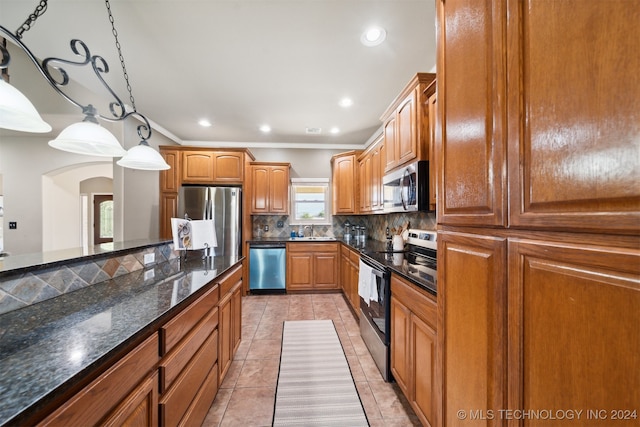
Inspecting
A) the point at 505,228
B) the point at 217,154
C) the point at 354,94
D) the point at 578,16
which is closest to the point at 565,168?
the point at 505,228

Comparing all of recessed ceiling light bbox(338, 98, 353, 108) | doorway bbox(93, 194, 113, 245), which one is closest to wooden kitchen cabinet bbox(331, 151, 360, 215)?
recessed ceiling light bbox(338, 98, 353, 108)

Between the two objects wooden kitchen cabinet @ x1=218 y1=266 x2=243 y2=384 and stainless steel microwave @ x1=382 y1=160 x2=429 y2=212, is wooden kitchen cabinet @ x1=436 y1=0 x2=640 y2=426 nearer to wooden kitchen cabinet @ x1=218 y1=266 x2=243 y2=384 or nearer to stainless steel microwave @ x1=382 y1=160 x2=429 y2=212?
stainless steel microwave @ x1=382 y1=160 x2=429 y2=212

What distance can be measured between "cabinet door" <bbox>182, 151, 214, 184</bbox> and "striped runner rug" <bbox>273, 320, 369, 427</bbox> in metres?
2.86

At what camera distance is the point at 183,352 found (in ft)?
3.85

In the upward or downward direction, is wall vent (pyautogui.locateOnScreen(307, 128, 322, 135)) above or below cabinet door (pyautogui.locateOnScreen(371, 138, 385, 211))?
above

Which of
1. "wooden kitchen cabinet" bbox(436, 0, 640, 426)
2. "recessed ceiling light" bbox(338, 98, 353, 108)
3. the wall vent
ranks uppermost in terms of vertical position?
the wall vent

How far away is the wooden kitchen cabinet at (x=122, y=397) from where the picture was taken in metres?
0.60

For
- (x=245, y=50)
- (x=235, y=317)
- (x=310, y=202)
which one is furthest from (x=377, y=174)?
(x=235, y=317)

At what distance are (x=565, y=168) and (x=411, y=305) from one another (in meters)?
1.19

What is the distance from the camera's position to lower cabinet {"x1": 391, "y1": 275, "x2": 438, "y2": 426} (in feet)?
4.26

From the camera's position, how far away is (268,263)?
13.5 ft

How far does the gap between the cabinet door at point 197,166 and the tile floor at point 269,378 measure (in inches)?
90.6

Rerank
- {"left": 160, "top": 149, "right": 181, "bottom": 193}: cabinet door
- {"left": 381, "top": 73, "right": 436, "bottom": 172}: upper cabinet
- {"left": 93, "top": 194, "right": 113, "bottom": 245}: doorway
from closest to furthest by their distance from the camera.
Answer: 1. {"left": 381, "top": 73, "right": 436, "bottom": 172}: upper cabinet
2. {"left": 160, "top": 149, "right": 181, "bottom": 193}: cabinet door
3. {"left": 93, "top": 194, "right": 113, "bottom": 245}: doorway

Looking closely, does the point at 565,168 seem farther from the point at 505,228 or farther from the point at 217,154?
the point at 217,154
